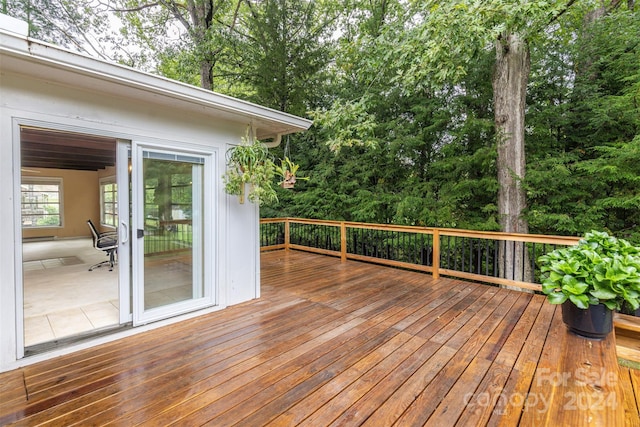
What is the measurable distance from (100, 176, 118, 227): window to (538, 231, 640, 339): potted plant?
10.3 metres

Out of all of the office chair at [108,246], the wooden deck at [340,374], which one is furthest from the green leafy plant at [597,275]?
the office chair at [108,246]

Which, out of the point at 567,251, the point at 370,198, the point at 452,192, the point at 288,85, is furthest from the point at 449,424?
the point at 288,85

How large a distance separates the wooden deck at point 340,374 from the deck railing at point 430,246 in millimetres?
1056

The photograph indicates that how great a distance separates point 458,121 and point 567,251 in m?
3.53

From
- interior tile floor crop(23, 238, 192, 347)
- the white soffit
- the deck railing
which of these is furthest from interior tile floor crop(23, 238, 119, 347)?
the deck railing

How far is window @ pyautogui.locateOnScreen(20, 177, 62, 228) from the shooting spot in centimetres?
872

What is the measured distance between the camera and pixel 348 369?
215 cm

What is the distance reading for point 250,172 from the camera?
3.12 m

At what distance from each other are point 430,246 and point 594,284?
3.15 m

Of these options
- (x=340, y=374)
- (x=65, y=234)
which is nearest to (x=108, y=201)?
(x=65, y=234)

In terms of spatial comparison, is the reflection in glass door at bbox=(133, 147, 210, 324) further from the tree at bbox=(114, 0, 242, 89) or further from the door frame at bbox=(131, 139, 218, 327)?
the tree at bbox=(114, 0, 242, 89)

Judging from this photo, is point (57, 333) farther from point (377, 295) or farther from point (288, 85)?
point (288, 85)

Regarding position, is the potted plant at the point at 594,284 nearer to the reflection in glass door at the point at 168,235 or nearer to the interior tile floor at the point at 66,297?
the reflection in glass door at the point at 168,235

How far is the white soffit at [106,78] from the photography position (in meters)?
1.85
